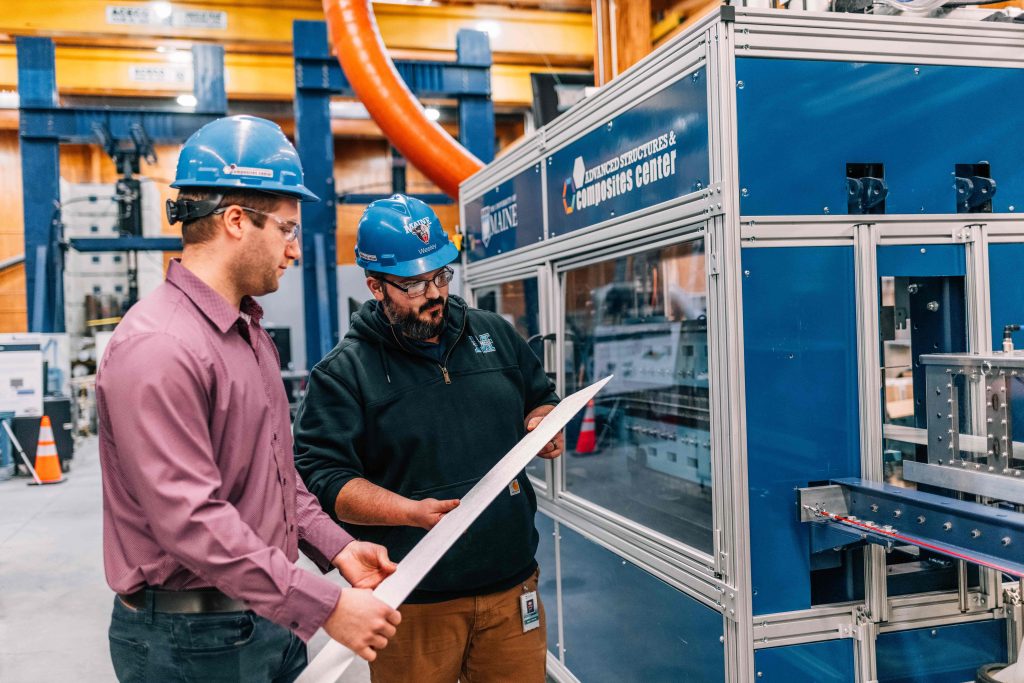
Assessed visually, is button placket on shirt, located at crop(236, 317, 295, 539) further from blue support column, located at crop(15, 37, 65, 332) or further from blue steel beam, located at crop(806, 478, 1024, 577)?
blue support column, located at crop(15, 37, 65, 332)

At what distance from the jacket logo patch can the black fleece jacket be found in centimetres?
4

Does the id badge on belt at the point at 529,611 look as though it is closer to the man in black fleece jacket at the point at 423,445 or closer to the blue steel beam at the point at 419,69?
the man in black fleece jacket at the point at 423,445

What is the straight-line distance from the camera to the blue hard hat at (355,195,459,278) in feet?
6.82

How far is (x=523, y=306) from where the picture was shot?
3.71 m

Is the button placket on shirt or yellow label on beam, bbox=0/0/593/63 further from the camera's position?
yellow label on beam, bbox=0/0/593/63

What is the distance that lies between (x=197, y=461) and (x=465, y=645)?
1085 mm

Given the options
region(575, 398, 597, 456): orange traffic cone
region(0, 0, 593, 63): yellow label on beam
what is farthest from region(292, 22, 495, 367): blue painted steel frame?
region(575, 398, 597, 456): orange traffic cone

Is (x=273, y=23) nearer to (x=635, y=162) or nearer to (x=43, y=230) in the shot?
(x=43, y=230)

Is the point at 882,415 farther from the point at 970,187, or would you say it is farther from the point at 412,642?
the point at 412,642

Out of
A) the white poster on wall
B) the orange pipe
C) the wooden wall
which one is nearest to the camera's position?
the orange pipe

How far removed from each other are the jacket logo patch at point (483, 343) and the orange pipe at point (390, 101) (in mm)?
3822

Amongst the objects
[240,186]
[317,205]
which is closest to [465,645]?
[240,186]

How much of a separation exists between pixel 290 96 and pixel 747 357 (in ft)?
38.6

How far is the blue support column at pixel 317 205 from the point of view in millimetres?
7793
